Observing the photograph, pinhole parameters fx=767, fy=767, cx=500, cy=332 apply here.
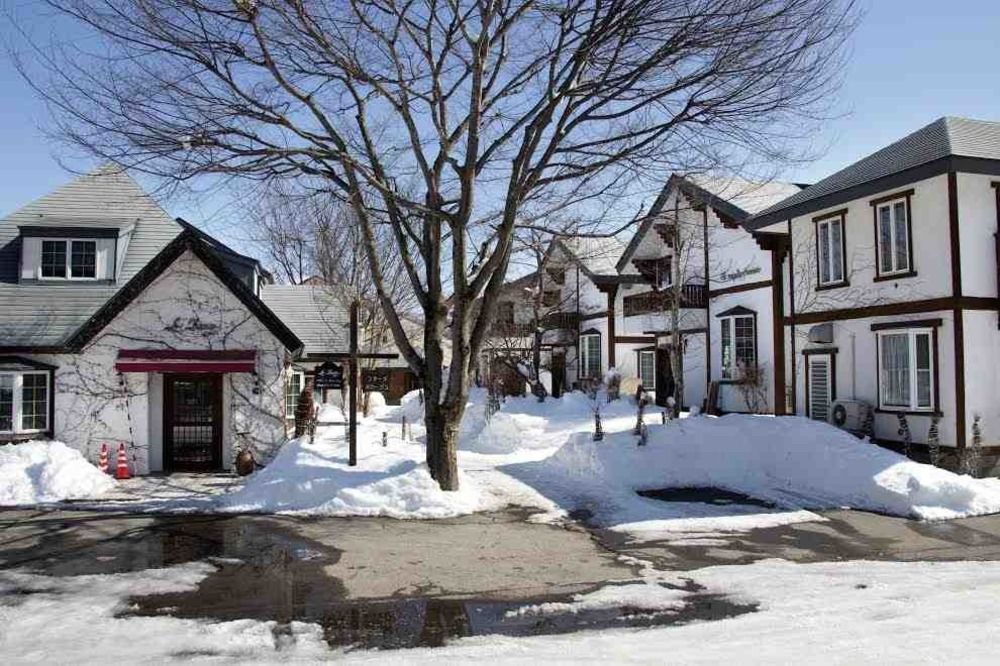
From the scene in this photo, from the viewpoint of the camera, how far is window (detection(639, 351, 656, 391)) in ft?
101

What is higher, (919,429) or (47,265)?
(47,265)

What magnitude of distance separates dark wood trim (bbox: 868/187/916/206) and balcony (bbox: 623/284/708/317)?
8217mm

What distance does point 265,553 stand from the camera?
356 inches

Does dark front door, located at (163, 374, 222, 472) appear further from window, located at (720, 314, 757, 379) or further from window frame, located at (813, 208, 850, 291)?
window, located at (720, 314, 757, 379)

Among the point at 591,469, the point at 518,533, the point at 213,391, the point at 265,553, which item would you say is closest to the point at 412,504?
the point at 518,533

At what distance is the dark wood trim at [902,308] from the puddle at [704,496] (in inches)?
233

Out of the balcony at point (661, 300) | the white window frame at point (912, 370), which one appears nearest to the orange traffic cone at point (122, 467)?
the white window frame at point (912, 370)

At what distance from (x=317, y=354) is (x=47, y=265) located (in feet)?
27.1

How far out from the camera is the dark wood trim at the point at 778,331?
67.6 feet

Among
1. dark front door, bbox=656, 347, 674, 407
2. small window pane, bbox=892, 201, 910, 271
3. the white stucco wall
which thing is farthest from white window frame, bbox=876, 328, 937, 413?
the white stucco wall

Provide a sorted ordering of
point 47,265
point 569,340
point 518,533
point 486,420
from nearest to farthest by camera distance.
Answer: point 518,533 < point 47,265 < point 486,420 < point 569,340

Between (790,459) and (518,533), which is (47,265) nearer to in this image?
(518,533)

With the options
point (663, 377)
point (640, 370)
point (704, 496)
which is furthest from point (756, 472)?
point (640, 370)

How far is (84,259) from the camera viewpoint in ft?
57.4
